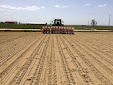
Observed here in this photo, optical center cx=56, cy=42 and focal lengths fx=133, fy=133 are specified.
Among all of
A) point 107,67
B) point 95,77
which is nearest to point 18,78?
point 95,77

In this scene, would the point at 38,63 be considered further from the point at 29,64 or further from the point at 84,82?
the point at 84,82

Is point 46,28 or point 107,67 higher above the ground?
point 46,28

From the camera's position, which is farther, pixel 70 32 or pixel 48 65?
pixel 70 32

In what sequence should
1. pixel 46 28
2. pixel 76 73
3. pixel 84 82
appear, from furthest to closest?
pixel 46 28, pixel 76 73, pixel 84 82

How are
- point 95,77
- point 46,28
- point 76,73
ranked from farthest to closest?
point 46,28, point 76,73, point 95,77

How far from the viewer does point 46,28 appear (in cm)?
1944

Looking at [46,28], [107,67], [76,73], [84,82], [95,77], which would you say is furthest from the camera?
[46,28]

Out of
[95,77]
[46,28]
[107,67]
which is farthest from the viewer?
[46,28]

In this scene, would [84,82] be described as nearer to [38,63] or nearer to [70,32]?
[38,63]

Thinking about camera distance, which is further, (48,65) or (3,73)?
(48,65)

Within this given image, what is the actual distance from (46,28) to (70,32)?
12.0 ft

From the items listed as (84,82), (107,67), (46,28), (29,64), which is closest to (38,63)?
(29,64)

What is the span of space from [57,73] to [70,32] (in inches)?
639

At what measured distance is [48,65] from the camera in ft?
16.0
